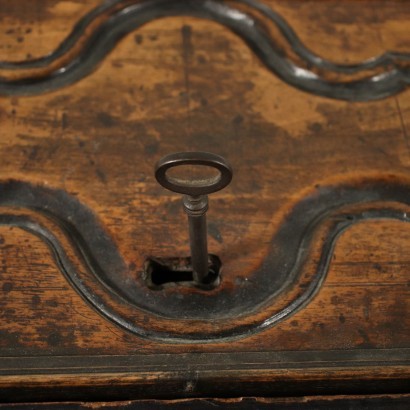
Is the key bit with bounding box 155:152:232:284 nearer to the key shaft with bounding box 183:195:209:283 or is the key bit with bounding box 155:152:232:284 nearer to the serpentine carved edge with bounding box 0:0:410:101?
the key shaft with bounding box 183:195:209:283

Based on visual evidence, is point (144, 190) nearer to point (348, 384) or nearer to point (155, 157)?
point (155, 157)

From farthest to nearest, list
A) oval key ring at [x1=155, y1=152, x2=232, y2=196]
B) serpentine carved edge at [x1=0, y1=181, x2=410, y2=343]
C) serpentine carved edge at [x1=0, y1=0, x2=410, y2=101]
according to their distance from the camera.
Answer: serpentine carved edge at [x1=0, y1=0, x2=410, y2=101] < serpentine carved edge at [x1=0, y1=181, x2=410, y2=343] < oval key ring at [x1=155, y1=152, x2=232, y2=196]

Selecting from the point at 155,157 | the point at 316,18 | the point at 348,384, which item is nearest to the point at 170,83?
the point at 155,157

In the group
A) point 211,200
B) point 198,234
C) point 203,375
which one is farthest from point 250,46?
point 203,375

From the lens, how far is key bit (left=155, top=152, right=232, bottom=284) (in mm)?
815

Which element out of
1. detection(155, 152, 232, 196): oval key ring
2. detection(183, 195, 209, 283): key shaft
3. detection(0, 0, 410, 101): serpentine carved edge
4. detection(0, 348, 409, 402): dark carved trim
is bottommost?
detection(0, 348, 409, 402): dark carved trim

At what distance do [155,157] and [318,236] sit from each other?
0.29 m

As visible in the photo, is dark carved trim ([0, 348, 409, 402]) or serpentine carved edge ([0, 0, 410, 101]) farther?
serpentine carved edge ([0, 0, 410, 101])

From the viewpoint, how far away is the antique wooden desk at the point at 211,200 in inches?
Result: 35.7

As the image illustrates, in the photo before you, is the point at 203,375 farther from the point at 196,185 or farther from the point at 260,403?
the point at 196,185

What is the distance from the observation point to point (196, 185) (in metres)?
0.85

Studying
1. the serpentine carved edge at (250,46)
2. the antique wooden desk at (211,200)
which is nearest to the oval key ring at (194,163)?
the antique wooden desk at (211,200)

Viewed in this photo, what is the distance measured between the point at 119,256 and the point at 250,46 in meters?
0.49

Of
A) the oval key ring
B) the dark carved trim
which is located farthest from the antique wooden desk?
the oval key ring
